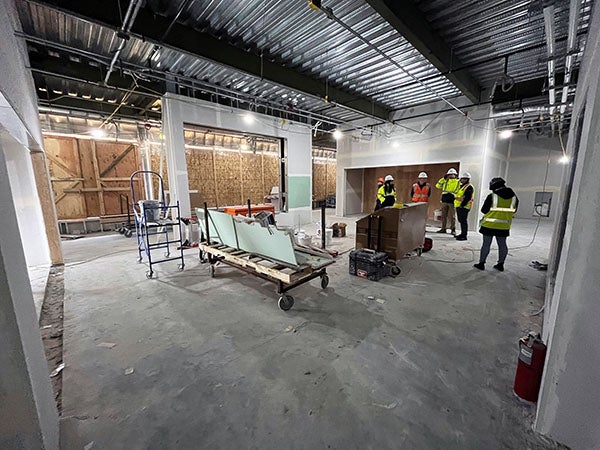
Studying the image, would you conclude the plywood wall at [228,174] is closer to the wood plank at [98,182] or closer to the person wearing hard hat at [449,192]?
the wood plank at [98,182]

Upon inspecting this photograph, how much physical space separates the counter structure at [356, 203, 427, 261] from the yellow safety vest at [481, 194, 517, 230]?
1175 millimetres

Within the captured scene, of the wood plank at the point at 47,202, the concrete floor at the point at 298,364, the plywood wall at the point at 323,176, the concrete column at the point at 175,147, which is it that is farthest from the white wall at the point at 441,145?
the wood plank at the point at 47,202

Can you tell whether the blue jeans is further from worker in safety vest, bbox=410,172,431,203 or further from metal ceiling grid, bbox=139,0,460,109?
metal ceiling grid, bbox=139,0,460,109

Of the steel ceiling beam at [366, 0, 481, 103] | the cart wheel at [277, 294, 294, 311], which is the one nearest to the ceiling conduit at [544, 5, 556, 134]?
the steel ceiling beam at [366, 0, 481, 103]

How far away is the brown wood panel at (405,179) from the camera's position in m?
9.85

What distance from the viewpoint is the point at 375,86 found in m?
6.28

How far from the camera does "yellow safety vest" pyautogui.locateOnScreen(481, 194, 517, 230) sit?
3.84 meters

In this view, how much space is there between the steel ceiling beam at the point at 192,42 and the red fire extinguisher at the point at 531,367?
5.10 m

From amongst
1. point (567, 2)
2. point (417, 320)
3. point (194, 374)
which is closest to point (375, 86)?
point (567, 2)

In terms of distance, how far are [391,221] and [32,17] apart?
627 centimetres

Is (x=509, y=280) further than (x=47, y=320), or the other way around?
(x=509, y=280)

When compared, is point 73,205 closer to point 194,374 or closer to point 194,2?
point 194,2

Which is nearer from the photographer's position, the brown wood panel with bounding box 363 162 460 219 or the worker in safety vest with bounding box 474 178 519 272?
the worker in safety vest with bounding box 474 178 519 272

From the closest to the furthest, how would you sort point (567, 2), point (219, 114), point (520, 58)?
point (567, 2) < point (520, 58) < point (219, 114)
